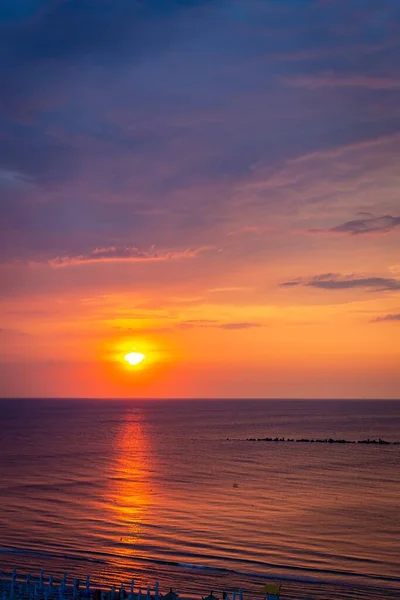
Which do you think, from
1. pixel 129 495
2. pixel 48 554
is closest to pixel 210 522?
pixel 48 554

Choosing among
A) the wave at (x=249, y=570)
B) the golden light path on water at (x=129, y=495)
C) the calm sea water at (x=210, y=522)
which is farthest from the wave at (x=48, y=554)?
the golden light path on water at (x=129, y=495)

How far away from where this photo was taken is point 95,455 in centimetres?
10469

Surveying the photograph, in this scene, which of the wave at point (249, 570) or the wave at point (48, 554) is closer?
the wave at point (249, 570)

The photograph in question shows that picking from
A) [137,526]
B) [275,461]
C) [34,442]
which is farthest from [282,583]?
[34,442]

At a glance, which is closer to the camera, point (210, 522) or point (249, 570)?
point (249, 570)

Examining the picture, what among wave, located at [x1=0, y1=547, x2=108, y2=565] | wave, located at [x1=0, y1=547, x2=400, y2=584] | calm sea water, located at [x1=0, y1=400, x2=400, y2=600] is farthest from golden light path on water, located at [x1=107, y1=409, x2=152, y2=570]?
wave, located at [x1=0, y1=547, x2=108, y2=565]

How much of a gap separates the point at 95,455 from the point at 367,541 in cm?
6867

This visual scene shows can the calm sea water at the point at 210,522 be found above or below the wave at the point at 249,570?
above

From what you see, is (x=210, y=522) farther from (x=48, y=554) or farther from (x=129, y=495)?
(x=129, y=495)

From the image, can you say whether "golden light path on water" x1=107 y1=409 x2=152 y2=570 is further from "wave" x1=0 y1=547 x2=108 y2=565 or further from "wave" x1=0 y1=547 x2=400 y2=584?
"wave" x1=0 y1=547 x2=108 y2=565

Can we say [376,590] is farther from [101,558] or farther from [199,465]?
[199,465]

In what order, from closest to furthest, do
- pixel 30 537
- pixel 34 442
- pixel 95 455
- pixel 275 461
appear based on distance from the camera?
pixel 30 537
pixel 275 461
pixel 95 455
pixel 34 442

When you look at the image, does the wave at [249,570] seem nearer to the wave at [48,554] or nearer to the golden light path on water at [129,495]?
the wave at [48,554]

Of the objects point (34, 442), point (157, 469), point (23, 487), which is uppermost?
point (34, 442)
